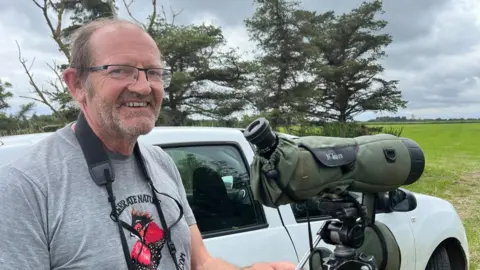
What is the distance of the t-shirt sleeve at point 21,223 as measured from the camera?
1.25 m

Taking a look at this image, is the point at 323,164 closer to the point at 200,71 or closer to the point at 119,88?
the point at 119,88

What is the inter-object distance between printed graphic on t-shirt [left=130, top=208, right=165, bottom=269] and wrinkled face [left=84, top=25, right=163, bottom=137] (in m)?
0.30

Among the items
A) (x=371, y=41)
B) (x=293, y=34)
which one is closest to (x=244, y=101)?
(x=293, y=34)

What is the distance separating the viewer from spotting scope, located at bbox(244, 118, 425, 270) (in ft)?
4.56

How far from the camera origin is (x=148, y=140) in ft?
7.93

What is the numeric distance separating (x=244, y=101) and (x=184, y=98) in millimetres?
1796

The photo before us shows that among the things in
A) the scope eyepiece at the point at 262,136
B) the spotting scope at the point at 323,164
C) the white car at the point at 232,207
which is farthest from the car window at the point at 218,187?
the scope eyepiece at the point at 262,136

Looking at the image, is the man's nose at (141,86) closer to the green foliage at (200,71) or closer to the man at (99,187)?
the man at (99,187)

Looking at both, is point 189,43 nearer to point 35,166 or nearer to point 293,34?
point 293,34

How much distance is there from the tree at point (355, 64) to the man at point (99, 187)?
14.8m

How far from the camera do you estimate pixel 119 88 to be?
5.26 ft

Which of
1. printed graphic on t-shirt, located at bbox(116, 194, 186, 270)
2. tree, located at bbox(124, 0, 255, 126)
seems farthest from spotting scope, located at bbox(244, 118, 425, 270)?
tree, located at bbox(124, 0, 255, 126)

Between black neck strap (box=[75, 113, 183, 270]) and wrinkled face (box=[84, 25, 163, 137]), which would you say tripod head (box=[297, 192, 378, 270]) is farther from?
wrinkled face (box=[84, 25, 163, 137])

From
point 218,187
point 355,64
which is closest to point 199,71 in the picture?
point 355,64
